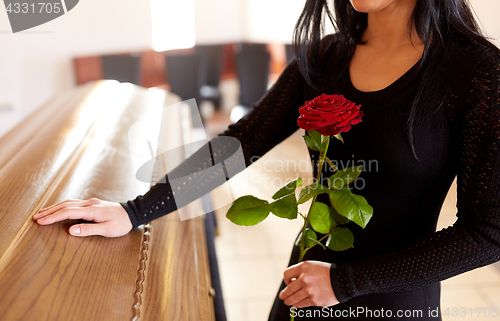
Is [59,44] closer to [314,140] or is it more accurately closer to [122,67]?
[122,67]

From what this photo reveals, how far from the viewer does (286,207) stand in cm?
75

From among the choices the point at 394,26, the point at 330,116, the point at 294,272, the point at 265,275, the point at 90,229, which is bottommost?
the point at 265,275

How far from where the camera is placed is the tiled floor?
Answer: 2.41 meters

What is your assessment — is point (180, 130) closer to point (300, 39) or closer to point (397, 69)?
point (300, 39)

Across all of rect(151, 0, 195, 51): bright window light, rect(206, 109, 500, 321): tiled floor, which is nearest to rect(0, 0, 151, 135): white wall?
rect(151, 0, 195, 51): bright window light

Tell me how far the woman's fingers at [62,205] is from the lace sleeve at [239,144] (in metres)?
0.15

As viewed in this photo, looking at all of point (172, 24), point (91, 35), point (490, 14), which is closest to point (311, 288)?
point (490, 14)

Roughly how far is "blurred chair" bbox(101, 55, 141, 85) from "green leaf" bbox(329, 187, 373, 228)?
530 cm

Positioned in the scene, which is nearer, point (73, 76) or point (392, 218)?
point (392, 218)

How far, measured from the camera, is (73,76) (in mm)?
5871

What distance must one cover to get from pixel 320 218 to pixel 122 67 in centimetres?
539

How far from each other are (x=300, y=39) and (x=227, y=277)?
195 centimetres

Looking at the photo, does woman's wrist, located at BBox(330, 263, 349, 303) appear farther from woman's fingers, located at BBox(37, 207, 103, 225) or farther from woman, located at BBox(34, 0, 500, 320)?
woman's fingers, located at BBox(37, 207, 103, 225)

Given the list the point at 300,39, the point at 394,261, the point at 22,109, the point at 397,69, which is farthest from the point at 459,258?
the point at 22,109
